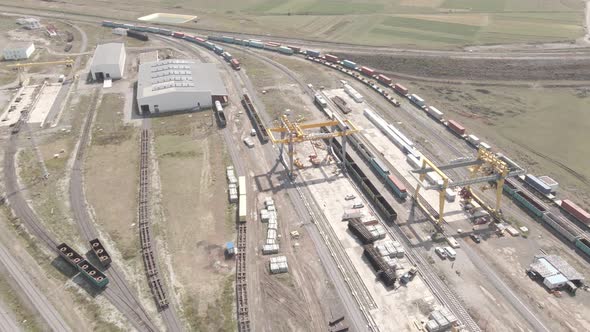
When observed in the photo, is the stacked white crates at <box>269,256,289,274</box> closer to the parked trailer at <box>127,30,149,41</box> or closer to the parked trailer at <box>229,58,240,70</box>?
the parked trailer at <box>229,58,240,70</box>

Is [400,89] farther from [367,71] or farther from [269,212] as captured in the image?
[269,212]

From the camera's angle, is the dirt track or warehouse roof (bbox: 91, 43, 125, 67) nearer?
warehouse roof (bbox: 91, 43, 125, 67)

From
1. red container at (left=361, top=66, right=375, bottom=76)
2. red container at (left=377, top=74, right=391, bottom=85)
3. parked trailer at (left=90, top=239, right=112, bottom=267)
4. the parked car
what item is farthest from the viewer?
red container at (left=361, top=66, right=375, bottom=76)

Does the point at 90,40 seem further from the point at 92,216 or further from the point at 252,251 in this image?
the point at 252,251

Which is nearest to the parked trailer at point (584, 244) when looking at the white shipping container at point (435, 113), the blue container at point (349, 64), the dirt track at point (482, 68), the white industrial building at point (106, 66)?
the white shipping container at point (435, 113)

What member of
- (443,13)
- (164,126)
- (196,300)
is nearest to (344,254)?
(196,300)

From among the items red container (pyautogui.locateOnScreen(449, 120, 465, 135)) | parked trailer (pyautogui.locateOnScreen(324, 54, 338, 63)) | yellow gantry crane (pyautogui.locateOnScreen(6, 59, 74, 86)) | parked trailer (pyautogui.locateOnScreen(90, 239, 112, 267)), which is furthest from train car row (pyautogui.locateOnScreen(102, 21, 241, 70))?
parked trailer (pyautogui.locateOnScreen(90, 239, 112, 267))

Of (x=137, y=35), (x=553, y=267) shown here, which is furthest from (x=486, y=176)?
(x=137, y=35)
